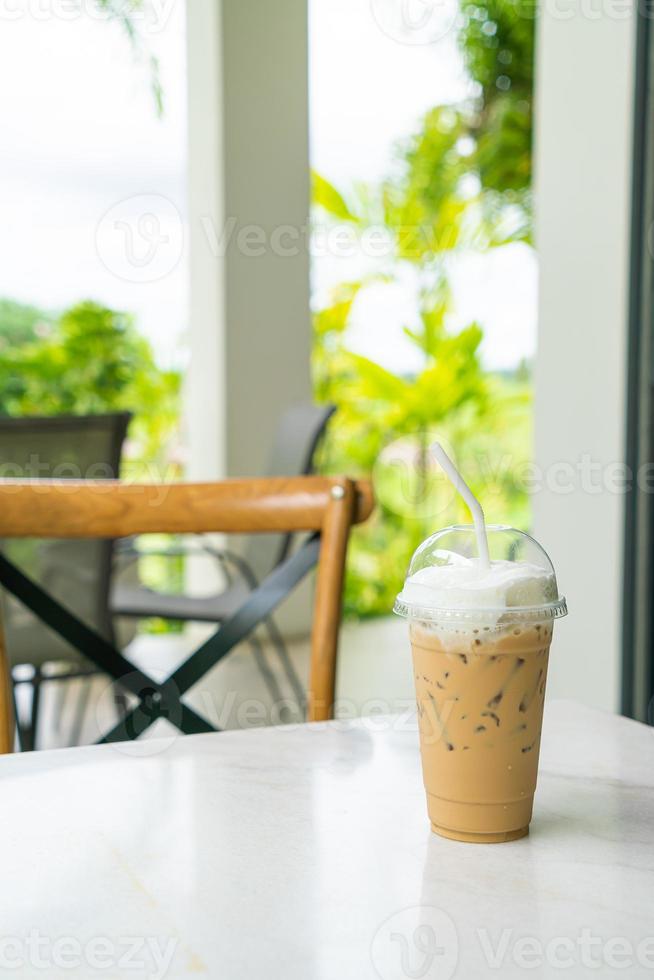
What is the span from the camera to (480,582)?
62 centimetres

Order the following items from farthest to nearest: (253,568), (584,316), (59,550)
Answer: (253,568), (584,316), (59,550)

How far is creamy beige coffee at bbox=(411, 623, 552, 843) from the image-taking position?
62 centimetres

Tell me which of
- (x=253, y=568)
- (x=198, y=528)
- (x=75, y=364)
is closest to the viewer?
(x=198, y=528)

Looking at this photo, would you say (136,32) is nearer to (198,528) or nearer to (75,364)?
(75,364)

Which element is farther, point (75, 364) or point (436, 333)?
point (436, 333)

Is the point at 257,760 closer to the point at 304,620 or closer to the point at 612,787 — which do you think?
the point at 612,787

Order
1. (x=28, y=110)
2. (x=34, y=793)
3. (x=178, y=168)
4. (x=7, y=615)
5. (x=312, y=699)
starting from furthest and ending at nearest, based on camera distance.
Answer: (x=178, y=168), (x=28, y=110), (x=7, y=615), (x=312, y=699), (x=34, y=793)

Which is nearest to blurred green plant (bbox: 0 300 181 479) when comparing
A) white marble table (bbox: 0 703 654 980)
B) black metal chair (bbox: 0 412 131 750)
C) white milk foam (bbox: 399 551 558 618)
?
black metal chair (bbox: 0 412 131 750)

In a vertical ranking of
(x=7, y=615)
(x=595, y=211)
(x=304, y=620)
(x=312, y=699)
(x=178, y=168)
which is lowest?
(x=304, y=620)

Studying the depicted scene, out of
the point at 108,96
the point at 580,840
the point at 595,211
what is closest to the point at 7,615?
the point at 595,211

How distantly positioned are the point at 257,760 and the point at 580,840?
238mm

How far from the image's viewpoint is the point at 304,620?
4.41 m

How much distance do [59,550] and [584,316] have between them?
4.33 ft

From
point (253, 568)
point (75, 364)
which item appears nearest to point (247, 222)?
point (75, 364)
